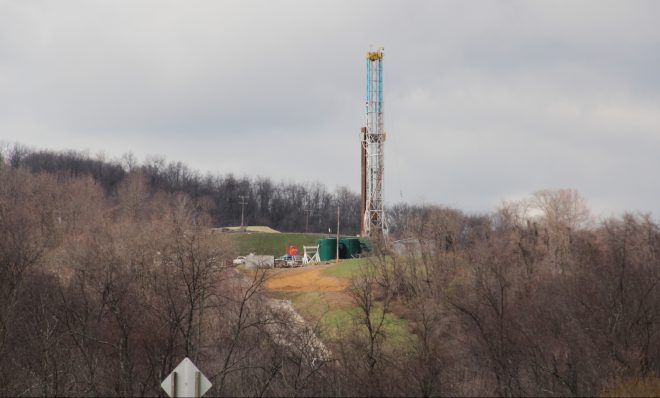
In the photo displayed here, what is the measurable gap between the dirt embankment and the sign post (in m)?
33.6

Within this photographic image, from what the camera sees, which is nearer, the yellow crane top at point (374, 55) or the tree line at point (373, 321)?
the tree line at point (373, 321)

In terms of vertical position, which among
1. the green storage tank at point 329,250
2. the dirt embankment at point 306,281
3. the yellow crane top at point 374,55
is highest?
the yellow crane top at point 374,55

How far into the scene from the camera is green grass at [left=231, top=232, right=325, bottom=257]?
86.9m

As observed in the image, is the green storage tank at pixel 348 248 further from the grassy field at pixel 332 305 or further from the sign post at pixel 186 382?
the sign post at pixel 186 382

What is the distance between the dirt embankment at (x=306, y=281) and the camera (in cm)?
4678

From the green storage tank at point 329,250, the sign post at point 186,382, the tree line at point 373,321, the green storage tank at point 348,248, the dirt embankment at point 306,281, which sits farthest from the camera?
the green storage tank at point 329,250

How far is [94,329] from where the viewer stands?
27328mm

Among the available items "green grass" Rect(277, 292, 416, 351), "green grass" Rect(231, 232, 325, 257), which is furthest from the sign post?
"green grass" Rect(231, 232, 325, 257)

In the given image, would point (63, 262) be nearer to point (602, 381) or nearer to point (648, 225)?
point (602, 381)

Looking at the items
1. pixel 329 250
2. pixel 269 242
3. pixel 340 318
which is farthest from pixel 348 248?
pixel 269 242

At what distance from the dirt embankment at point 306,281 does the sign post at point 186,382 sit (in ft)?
110

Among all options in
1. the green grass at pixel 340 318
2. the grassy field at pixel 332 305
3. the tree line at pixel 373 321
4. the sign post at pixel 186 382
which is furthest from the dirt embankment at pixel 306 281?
the sign post at pixel 186 382

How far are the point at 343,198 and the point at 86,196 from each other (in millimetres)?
65879

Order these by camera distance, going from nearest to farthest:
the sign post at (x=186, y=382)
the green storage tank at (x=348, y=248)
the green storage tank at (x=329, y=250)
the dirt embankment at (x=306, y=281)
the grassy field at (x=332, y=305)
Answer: the sign post at (x=186, y=382) < the grassy field at (x=332, y=305) < the dirt embankment at (x=306, y=281) < the green storage tank at (x=348, y=248) < the green storage tank at (x=329, y=250)
